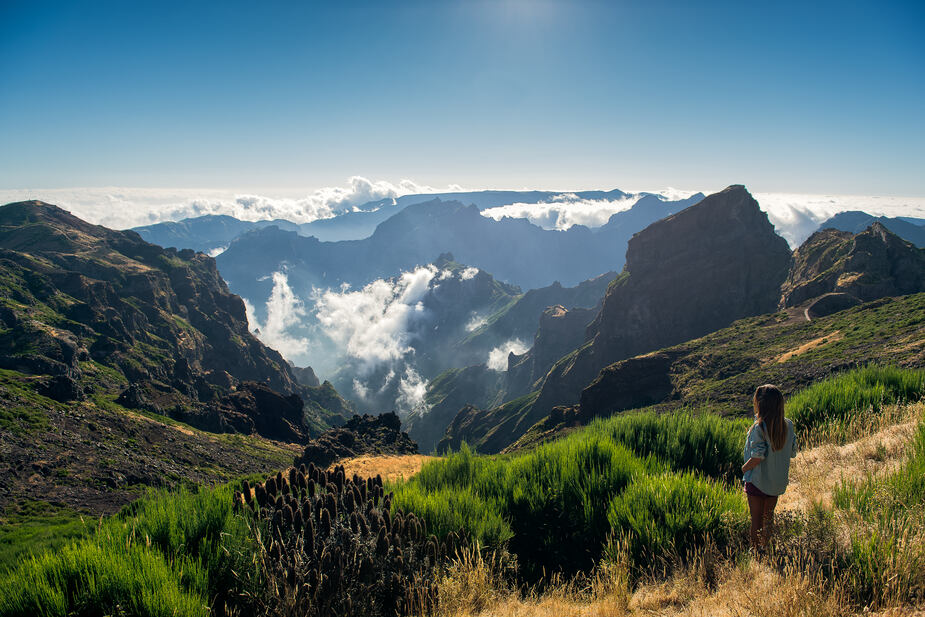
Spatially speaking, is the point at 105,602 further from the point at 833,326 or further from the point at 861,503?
the point at 833,326

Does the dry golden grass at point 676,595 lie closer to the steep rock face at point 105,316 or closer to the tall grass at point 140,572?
the tall grass at point 140,572

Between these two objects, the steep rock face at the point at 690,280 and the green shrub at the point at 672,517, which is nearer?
the green shrub at the point at 672,517

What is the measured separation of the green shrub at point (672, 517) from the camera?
5633 millimetres

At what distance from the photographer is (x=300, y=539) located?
4676 millimetres

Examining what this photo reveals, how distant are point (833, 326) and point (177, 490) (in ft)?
262

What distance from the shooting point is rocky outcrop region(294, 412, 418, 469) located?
1917 inches

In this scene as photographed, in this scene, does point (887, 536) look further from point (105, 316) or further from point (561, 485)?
point (105, 316)

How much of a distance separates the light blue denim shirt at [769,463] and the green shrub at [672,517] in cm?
44

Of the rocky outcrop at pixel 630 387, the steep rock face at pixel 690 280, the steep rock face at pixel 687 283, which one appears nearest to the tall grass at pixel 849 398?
the rocky outcrop at pixel 630 387

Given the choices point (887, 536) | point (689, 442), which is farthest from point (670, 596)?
point (689, 442)

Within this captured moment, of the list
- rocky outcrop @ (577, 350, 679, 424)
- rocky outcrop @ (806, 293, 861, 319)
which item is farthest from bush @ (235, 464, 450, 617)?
rocky outcrop @ (806, 293, 861, 319)

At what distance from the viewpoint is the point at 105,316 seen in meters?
130

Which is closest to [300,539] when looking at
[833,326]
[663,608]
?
[663,608]

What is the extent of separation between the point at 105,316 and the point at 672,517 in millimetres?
167858
